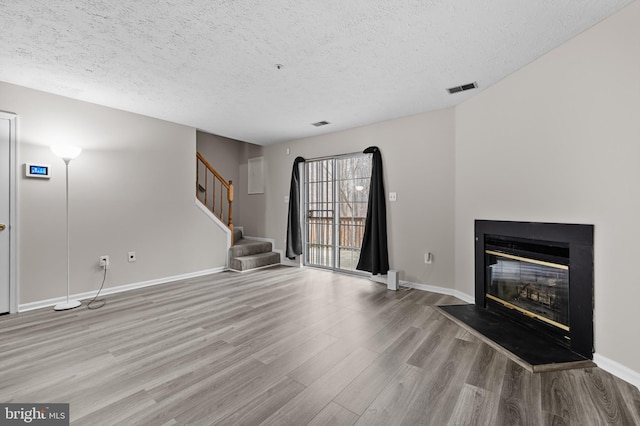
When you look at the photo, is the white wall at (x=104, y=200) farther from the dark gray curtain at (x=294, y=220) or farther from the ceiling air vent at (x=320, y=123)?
the ceiling air vent at (x=320, y=123)

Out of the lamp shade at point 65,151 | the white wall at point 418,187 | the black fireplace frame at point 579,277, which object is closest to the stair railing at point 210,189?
the lamp shade at point 65,151

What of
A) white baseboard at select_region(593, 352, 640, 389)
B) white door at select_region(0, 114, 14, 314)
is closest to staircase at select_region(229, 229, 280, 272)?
white door at select_region(0, 114, 14, 314)

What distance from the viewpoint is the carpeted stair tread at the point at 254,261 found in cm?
492

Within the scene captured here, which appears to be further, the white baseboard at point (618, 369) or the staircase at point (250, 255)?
the staircase at point (250, 255)

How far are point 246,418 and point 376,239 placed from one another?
121 inches

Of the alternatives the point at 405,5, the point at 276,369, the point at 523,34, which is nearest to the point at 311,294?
the point at 276,369

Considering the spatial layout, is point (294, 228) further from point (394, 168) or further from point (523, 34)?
point (523, 34)

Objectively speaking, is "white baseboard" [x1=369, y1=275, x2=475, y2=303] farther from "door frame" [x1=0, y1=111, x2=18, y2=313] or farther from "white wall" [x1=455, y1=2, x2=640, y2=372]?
"door frame" [x1=0, y1=111, x2=18, y2=313]

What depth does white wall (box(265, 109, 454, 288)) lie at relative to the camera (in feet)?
12.1

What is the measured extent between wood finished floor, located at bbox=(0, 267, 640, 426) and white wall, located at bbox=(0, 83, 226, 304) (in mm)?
658

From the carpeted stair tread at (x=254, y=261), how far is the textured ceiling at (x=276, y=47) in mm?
2693

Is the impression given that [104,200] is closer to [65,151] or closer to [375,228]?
[65,151]

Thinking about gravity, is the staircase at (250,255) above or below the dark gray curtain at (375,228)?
below

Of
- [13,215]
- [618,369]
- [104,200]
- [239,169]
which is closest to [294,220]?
[239,169]
